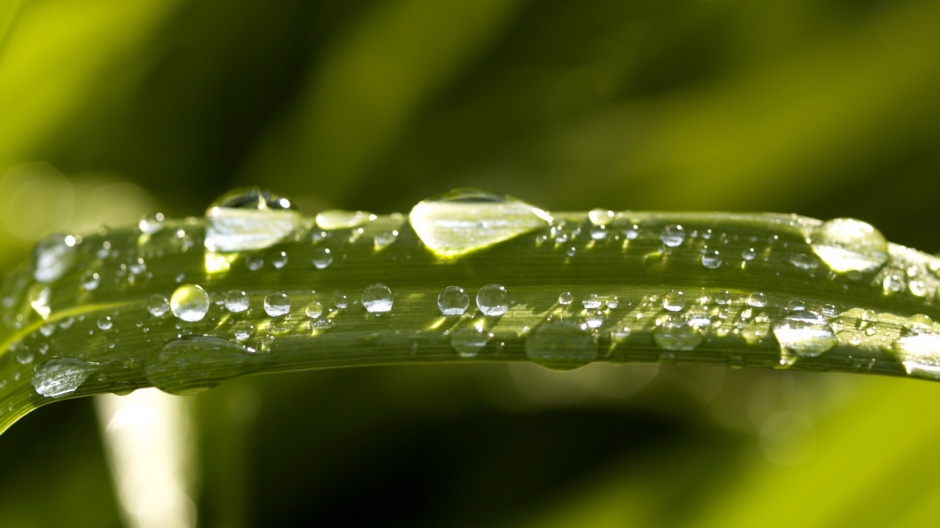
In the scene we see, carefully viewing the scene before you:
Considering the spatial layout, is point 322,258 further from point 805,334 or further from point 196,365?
point 805,334

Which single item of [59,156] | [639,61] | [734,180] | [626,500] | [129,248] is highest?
[639,61]

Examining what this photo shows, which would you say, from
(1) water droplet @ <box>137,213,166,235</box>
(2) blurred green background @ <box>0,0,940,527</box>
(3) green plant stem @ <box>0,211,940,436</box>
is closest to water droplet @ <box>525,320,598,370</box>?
(3) green plant stem @ <box>0,211,940,436</box>

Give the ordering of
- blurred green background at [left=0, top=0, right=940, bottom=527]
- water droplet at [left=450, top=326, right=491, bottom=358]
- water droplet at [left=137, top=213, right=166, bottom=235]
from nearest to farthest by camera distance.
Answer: water droplet at [left=450, top=326, right=491, bottom=358] → water droplet at [left=137, top=213, right=166, bottom=235] → blurred green background at [left=0, top=0, right=940, bottom=527]

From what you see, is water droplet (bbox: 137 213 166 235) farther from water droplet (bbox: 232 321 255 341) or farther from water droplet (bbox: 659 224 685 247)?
water droplet (bbox: 659 224 685 247)

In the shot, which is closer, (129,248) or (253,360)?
(253,360)

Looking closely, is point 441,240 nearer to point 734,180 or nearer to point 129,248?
point 129,248

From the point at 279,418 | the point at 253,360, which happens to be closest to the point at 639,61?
the point at 279,418

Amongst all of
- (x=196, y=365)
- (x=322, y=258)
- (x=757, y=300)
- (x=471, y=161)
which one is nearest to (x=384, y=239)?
(x=322, y=258)
